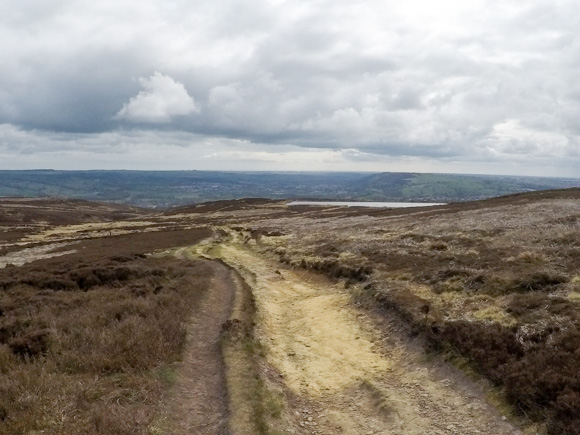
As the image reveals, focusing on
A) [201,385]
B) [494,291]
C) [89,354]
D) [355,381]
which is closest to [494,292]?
[494,291]

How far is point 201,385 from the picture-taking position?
45.2 feet

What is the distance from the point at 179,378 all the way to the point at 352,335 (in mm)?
9521

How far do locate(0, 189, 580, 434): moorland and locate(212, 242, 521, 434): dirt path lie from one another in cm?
7

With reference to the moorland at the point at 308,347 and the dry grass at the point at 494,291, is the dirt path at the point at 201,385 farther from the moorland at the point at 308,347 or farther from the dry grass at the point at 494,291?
the dry grass at the point at 494,291

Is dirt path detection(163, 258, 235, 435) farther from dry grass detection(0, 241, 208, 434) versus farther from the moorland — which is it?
dry grass detection(0, 241, 208, 434)

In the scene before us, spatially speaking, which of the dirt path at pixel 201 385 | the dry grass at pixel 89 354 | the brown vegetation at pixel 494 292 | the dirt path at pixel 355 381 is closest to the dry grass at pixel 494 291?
the brown vegetation at pixel 494 292

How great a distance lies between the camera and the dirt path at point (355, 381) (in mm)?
11953

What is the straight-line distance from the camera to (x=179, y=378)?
13820 millimetres

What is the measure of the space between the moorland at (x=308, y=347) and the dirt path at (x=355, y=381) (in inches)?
2.7

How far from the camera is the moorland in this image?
37.5 ft

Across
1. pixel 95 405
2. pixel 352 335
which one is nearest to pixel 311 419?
pixel 95 405

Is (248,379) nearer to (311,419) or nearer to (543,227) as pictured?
(311,419)

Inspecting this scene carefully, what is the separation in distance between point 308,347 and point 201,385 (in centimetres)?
634

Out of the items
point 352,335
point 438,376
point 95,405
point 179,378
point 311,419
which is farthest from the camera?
point 352,335
